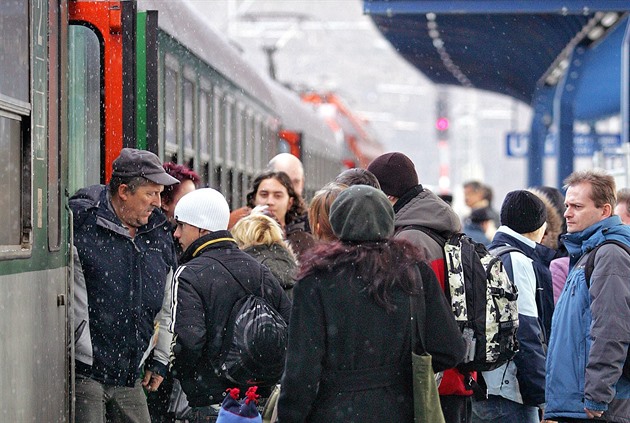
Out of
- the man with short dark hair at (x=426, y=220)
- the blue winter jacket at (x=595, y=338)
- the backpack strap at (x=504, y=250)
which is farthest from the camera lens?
the backpack strap at (x=504, y=250)

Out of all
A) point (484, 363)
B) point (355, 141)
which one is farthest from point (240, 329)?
point (355, 141)

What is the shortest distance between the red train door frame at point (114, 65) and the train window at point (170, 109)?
3.69 ft

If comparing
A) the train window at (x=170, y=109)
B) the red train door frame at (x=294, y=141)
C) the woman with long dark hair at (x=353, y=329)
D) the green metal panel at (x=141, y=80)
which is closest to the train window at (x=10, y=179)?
the woman with long dark hair at (x=353, y=329)

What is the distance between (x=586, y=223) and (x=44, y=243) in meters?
2.43

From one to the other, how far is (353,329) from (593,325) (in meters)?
1.63

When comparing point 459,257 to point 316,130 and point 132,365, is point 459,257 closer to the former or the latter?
point 132,365

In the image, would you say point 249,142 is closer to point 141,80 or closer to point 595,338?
point 141,80

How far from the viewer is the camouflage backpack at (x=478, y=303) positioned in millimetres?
5137

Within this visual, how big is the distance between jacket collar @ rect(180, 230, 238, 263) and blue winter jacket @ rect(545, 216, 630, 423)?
1.52 meters

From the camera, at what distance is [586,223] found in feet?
19.5

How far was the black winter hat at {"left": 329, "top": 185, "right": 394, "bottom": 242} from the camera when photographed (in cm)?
444

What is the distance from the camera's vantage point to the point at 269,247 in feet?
20.8

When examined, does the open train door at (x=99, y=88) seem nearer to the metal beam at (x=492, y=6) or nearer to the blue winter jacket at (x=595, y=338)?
the blue winter jacket at (x=595, y=338)

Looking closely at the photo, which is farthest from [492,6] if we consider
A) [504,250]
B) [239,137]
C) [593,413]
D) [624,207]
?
[593,413]
